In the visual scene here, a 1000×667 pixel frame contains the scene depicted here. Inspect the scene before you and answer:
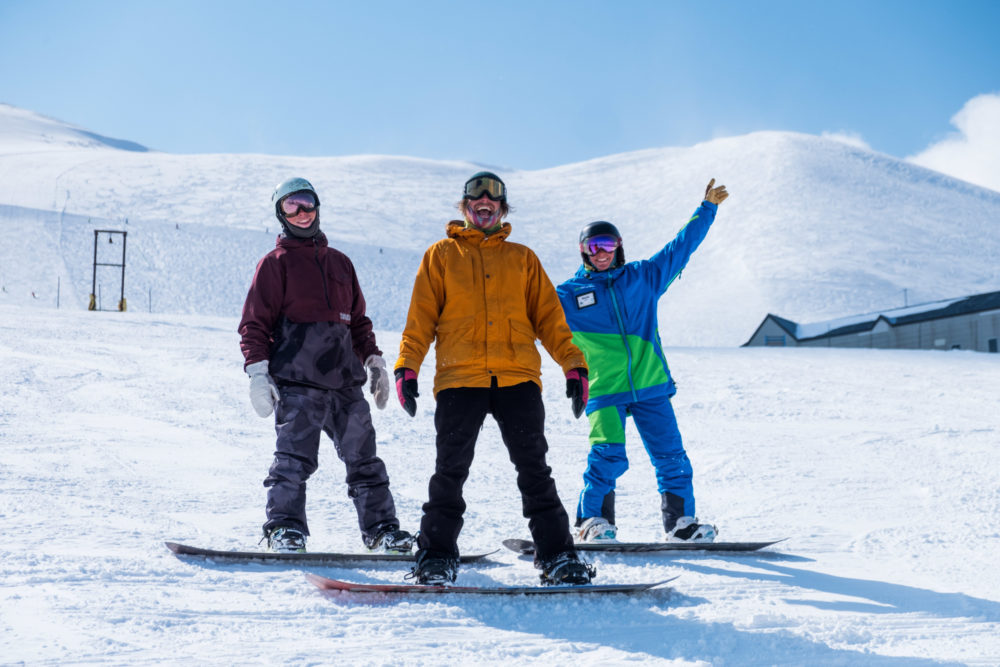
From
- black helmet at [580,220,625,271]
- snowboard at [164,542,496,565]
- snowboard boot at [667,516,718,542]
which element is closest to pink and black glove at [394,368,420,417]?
snowboard at [164,542,496,565]

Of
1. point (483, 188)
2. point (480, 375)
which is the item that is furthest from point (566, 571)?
point (483, 188)

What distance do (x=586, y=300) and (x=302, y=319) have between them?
1495 mm

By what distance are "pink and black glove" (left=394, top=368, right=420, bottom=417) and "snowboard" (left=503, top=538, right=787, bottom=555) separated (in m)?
1.11

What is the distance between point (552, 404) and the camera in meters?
9.64

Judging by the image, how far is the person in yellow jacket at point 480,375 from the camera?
3.35 meters

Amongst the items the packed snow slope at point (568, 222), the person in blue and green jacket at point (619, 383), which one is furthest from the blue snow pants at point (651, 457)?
the packed snow slope at point (568, 222)

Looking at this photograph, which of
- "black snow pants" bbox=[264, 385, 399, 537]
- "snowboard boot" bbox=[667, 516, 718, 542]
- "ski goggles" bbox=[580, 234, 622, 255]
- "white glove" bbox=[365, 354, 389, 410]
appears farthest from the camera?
"ski goggles" bbox=[580, 234, 622, 255]

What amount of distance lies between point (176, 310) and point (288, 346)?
3272 centimetres

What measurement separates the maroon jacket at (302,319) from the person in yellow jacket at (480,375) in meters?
0.65

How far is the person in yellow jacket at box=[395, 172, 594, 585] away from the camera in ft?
11.0

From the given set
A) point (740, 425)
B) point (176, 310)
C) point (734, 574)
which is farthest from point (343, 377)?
point (176, 310)

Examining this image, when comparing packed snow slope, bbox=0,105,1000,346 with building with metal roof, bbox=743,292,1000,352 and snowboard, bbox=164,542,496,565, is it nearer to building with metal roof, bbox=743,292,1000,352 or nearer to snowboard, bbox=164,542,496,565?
building with metal roof, bbox=743,292,1000,352

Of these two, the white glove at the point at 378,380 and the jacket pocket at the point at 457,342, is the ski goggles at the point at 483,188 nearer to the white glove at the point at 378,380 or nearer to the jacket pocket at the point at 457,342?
the jacket pocket at the point at 457,342

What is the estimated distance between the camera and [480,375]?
339cm
